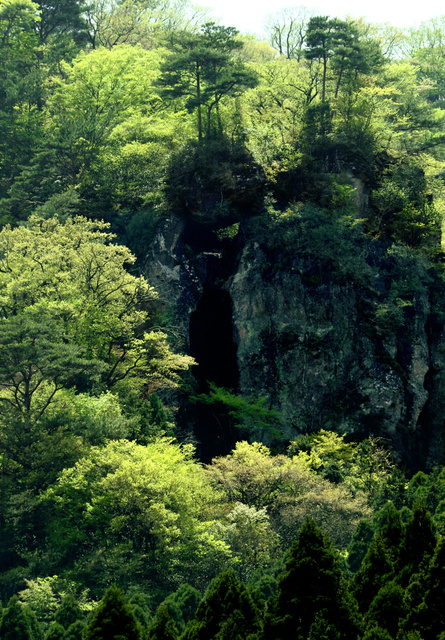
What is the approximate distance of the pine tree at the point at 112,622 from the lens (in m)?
15.7

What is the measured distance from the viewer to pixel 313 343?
39.6m

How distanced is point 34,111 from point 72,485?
95.9 ft

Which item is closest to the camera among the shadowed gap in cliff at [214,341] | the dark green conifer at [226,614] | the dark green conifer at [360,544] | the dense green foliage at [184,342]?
the dark green conifer at [226,614]

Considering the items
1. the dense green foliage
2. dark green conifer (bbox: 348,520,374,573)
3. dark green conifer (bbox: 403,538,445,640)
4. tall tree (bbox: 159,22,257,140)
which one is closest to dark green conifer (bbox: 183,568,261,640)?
the dense green foliage

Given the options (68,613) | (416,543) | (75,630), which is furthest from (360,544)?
(75,630)

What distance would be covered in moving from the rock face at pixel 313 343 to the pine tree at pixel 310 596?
2161 centimetres

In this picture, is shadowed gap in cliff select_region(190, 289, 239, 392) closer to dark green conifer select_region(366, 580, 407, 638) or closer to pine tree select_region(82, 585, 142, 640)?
dark green conifer select_region(366, 580, 407, 638)

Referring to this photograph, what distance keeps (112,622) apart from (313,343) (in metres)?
25.3

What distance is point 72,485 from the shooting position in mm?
27031

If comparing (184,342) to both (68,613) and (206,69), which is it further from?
(68,613)

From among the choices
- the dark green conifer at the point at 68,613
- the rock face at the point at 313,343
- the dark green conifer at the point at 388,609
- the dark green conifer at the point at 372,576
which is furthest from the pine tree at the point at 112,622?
the rock face at the point at 313,343

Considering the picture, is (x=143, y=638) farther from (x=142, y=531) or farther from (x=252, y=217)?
(x=252, y=217)

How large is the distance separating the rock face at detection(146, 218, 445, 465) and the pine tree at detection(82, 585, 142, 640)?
2297cm

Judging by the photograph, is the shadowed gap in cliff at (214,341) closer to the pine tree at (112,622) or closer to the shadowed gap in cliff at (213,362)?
the shadowed gap in cliff at (213,362)
